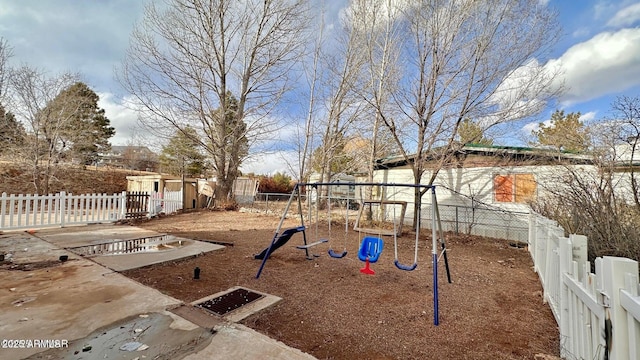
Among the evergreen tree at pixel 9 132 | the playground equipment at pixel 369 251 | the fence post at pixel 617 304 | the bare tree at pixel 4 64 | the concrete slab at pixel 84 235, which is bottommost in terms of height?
the concrete slab at pixel 84 235

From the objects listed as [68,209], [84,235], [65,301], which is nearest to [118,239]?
[84,235]

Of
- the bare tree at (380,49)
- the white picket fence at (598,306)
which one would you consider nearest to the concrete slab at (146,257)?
the white picket fence at (598,306)

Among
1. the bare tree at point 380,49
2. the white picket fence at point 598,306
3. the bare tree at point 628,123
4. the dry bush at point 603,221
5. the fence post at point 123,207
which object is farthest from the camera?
the fence post at point 123,207

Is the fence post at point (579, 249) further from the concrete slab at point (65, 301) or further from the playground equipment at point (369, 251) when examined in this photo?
the concrete slab at point (65, 301)

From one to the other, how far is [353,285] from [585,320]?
241cm

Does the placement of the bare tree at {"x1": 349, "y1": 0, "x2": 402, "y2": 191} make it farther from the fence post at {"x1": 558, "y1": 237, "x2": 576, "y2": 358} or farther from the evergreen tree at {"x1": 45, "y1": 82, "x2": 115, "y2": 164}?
the evergreen tree at {"x1": 45, "y1": 82, "x2": 115, "y2": 164}

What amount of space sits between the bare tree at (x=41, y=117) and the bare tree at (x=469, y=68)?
46.7ft

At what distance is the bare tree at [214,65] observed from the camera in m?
10.9

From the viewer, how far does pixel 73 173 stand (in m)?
14.2

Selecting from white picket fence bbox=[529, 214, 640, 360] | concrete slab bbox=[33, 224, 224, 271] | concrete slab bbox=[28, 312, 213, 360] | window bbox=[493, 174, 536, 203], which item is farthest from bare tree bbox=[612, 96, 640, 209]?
concrete slab bbox=[33, 224, 224, 271]

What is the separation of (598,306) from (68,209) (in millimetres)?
10507

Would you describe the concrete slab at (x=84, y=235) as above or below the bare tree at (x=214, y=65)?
below

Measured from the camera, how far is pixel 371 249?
398cm

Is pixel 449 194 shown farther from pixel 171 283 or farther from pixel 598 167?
pixel 171 283
